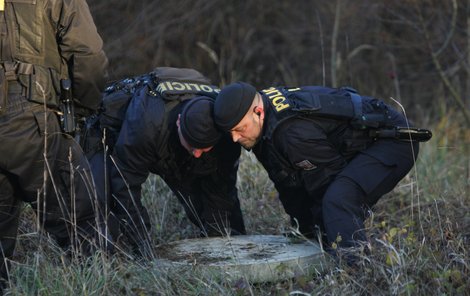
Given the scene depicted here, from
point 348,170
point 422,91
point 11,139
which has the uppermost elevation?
point 11,139

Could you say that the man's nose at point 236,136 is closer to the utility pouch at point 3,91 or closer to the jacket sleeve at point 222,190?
the jacket sleeve at point 222,190

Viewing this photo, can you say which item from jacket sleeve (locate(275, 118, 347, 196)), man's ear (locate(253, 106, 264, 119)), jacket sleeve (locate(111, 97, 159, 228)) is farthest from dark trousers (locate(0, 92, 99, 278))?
jacket sleeve (locate(275, 118, 347, 196))

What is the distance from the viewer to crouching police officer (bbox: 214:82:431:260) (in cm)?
447

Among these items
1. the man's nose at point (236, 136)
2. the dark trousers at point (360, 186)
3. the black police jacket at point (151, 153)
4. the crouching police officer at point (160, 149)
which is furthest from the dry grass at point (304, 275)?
the man's nose at point (236, 136)

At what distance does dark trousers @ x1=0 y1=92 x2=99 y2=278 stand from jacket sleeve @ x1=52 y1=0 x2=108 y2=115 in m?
0.28

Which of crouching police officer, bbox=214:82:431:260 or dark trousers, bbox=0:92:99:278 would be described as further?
crouching police officer, bbox=214:82:431:260

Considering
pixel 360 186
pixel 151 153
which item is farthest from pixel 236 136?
pixel 360 186

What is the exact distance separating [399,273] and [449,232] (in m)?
0.70

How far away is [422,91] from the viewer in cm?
1096

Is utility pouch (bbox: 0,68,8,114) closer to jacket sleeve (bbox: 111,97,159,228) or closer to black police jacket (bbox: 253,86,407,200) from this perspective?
jacket sleeve (bbox: 111,97,159,228)

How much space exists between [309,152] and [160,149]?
40.1 inches

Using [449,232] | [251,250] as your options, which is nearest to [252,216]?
[251,250]

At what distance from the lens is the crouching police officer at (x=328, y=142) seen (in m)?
4.47

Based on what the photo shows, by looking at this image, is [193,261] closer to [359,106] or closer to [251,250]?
[251,250]
